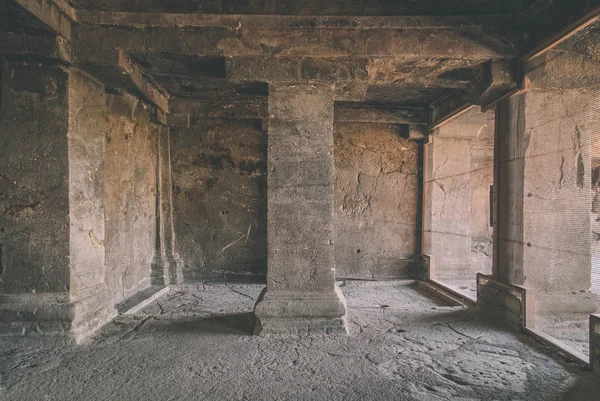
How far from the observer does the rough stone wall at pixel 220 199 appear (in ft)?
19.9

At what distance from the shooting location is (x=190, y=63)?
3.67 m

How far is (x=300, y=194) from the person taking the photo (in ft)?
11.5

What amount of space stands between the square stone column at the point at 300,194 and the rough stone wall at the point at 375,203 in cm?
274

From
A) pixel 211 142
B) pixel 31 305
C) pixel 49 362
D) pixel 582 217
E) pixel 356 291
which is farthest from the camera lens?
pixel 211 142

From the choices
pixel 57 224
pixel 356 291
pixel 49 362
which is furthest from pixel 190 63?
pixel 356 291

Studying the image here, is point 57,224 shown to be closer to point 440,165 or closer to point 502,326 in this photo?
point 502,326

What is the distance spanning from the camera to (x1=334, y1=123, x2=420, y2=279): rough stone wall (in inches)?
245

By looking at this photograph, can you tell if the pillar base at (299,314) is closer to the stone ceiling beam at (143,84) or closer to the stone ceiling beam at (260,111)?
the stone ceiling beam at (143,84)

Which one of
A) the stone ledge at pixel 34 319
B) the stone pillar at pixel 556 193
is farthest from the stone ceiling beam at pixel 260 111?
the stone ledge at pixel 34 319

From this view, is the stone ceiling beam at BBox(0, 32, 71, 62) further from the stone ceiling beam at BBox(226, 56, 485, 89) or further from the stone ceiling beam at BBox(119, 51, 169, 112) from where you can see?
the stone ceiling beam at BBox(226, 56, 485, 89)

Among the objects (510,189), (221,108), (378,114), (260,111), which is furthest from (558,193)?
(221,108)

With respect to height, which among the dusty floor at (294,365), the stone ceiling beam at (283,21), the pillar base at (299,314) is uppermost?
the stone ceiling beam at (283,21)

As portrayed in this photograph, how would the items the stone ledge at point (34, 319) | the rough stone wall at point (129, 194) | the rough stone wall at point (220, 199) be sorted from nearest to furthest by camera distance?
the stone ledge at point (34, 319), the rough stone wall at point (129, 194), the rough stone wall at point (220, 199)

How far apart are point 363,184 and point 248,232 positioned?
218 cm
